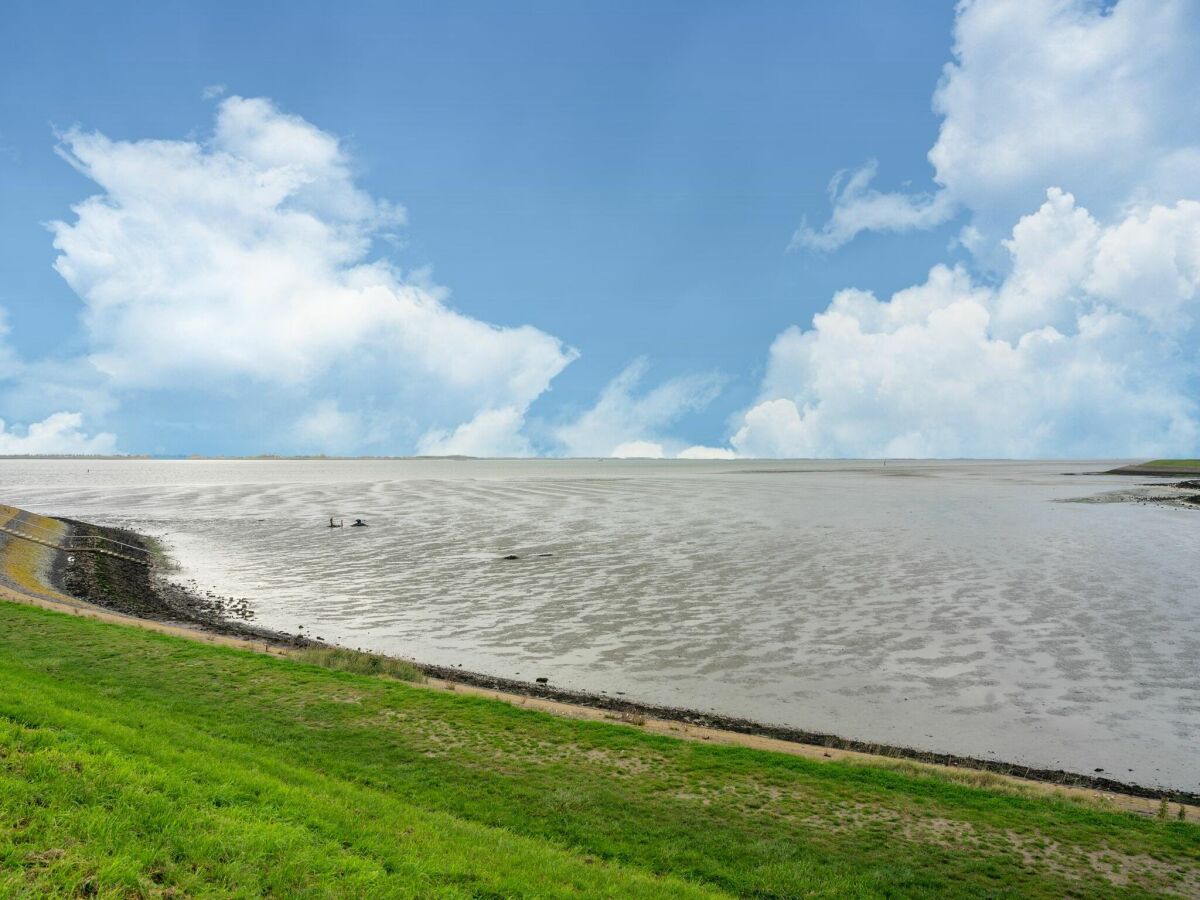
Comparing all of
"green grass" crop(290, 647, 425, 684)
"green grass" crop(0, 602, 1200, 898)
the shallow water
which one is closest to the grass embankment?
the shallow water

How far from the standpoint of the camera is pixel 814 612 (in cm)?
3108

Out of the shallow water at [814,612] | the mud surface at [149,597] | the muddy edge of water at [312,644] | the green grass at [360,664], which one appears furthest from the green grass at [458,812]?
the mud surface at [149,597]

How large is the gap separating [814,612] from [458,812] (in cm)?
2317

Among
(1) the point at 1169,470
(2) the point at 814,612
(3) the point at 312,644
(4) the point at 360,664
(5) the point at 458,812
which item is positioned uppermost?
(1) the point at 1169,470

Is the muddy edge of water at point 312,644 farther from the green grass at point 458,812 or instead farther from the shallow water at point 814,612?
the green grass at point 458,812

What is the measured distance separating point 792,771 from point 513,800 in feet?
18.9

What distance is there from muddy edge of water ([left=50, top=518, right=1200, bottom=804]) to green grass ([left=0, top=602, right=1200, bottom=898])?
301cm

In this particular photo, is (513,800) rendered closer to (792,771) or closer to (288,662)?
(792,771)

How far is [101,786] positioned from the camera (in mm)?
8375

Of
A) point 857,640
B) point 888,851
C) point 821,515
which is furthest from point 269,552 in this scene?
point 821,515

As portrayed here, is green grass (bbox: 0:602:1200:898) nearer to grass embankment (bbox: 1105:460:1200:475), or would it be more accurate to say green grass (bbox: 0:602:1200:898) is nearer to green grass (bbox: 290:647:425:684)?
green grass (bbox: 290:647:425:684)

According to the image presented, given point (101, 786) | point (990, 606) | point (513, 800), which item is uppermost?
point (990, 606)

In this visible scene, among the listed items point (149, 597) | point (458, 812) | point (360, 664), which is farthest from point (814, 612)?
point (149, 597)

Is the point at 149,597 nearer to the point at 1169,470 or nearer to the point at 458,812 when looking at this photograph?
the point at 458,812
